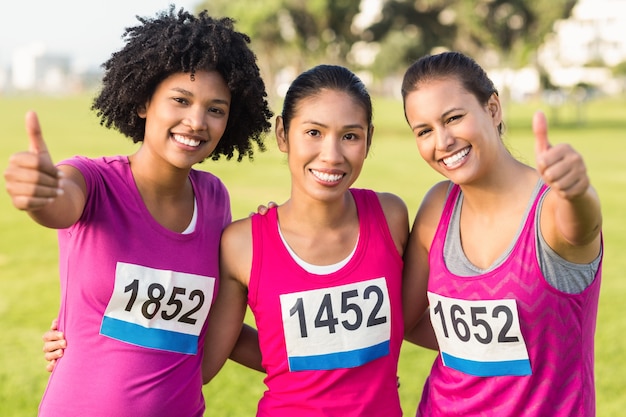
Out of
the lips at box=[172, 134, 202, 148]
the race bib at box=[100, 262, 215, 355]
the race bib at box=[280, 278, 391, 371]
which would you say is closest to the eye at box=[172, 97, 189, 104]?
the lips at box=[172, 134, 202, 148]

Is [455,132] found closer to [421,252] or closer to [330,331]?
[421,252]

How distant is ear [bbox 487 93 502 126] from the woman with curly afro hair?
2.94ft

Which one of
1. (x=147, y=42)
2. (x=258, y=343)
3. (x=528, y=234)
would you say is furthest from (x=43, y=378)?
(x=528, y=234)

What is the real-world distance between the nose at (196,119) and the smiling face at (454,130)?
713 mm

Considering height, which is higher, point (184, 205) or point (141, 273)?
point (184, 205)

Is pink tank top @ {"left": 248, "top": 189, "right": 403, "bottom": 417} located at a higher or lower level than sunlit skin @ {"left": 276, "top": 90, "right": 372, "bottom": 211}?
lower

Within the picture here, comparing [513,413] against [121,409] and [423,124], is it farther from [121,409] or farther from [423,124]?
[121,409]

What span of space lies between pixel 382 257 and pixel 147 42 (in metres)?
1.17

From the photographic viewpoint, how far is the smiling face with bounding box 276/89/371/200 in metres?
Answer: 2.64

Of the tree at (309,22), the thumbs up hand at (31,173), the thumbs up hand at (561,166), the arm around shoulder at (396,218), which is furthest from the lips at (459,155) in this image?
the tree at (309,22)

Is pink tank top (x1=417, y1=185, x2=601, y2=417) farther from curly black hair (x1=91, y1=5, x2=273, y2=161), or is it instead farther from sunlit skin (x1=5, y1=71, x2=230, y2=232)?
curly black hair (x1=91, y1=5, x2=273, y2=161)

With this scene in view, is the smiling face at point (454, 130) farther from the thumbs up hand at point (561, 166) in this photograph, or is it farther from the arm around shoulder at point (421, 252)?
the thumbs up hand at point (561, 166)

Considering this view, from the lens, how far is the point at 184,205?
280 cm

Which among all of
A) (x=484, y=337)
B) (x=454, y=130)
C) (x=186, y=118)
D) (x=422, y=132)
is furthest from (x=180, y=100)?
(x=484, y=337)
